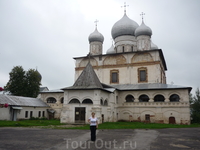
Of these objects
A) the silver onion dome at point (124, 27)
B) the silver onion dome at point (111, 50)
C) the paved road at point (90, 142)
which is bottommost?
the paved road at point (90, 142)

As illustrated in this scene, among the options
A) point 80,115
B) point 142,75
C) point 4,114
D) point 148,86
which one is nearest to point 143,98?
point 148,86

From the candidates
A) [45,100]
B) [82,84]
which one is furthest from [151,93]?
[45,100]

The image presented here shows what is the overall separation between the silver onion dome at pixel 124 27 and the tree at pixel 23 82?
1519 centimetres

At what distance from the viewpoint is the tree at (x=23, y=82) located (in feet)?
101

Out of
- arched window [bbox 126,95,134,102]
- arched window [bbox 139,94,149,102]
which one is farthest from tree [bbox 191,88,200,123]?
arched window [bbox 126,95,134,102]

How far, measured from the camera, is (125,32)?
97.6 feet

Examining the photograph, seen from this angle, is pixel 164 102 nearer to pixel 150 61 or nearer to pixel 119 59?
pixel 150 61

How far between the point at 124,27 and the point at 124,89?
11.2 m

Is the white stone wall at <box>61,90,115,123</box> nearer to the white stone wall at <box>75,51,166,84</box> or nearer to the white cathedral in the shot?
the white cathedral

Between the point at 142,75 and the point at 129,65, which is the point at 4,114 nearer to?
the point at 129,65

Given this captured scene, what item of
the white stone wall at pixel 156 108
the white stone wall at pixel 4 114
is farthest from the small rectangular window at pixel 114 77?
the white stone wall at pixel 4 114

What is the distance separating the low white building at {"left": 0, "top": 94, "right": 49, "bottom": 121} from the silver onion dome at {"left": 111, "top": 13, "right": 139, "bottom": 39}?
15.3 metres

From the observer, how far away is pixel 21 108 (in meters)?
21.1

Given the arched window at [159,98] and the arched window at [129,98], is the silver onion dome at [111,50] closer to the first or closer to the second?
the arched window at [129,98]
